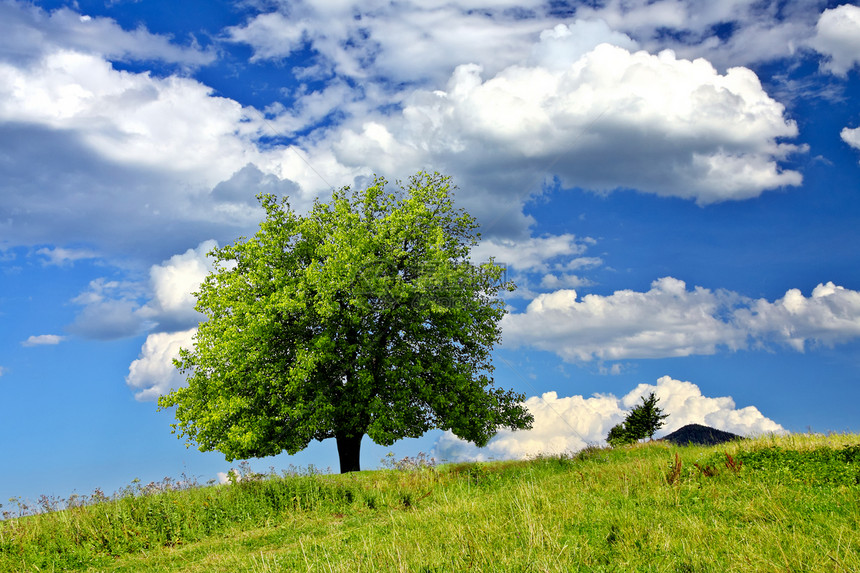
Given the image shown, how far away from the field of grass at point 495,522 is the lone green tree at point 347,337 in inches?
192

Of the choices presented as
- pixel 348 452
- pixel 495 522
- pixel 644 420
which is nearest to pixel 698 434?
pixel 644 420

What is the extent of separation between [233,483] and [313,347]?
22.1ft

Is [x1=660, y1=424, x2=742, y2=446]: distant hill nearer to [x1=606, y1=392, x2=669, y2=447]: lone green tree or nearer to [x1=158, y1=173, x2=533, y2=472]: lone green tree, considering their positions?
[x1=606, y1=392, x2=669, y2=447]: lone green tree

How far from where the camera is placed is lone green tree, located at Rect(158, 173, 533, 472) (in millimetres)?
20797

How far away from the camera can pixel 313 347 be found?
825 inches

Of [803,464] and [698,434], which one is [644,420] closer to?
[698,434]

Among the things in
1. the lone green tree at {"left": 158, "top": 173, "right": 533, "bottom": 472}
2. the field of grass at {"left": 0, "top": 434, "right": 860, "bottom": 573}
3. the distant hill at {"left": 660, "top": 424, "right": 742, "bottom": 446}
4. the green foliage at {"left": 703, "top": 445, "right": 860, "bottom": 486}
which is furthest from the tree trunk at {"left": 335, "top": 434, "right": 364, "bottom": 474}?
the distant hill at {"left": 660, "top": 424, "right": 742, "bottom": 446}

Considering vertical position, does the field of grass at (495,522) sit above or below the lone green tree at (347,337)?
below

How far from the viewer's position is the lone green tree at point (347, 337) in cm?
2080

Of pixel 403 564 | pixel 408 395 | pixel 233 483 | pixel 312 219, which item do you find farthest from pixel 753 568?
pixel 312 219

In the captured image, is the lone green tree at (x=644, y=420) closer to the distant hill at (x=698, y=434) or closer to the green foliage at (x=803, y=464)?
the distant hill at (x=698, y=434)


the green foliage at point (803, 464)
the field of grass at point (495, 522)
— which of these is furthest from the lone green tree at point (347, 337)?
the green foliage at point (803, 464)

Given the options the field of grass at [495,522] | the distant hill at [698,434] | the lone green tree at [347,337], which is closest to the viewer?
the field of grass at [495,522]

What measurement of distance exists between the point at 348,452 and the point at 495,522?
15.4 metres
